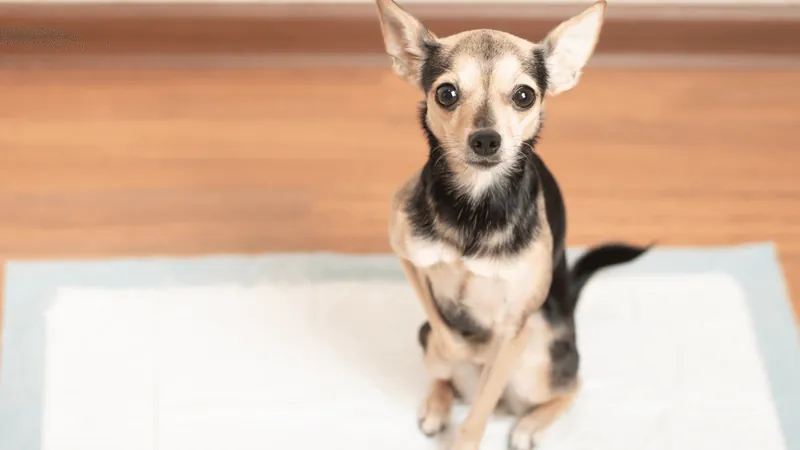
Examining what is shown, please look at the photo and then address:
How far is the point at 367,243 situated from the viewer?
7.11 feet

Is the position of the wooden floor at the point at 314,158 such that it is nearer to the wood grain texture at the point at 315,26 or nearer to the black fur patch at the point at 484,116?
the wood grain texture at the point at 315,26

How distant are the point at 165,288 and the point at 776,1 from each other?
170cm

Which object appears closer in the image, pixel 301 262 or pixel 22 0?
pixel 301 262

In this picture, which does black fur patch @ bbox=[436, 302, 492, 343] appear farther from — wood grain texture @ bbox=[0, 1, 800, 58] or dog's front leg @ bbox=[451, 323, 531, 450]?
wood grain texture @ bbox=[0, 1, 800, 58]

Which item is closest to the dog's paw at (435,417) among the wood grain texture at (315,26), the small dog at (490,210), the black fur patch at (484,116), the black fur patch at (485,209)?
the small dog at (490,210)

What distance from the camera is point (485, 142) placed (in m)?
1.35

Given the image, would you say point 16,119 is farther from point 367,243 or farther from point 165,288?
point 367,243

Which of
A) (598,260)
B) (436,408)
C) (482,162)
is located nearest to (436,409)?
(436,408)

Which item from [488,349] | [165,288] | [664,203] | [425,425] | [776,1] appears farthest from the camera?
[776,1]

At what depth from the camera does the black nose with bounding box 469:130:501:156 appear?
135 centimetres

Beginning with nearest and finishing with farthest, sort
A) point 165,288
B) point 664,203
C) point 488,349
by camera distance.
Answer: point 488,349 < point 165,288 < point 664,203

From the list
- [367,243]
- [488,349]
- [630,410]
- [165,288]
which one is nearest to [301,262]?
[367,243]

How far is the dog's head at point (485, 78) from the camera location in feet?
4.47

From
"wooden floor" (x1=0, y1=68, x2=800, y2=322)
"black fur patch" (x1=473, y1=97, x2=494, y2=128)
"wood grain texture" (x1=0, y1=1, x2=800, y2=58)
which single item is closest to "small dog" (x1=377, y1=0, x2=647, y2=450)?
"black fur patch" (x1=473, y1=97, x2=494, y2=128)
